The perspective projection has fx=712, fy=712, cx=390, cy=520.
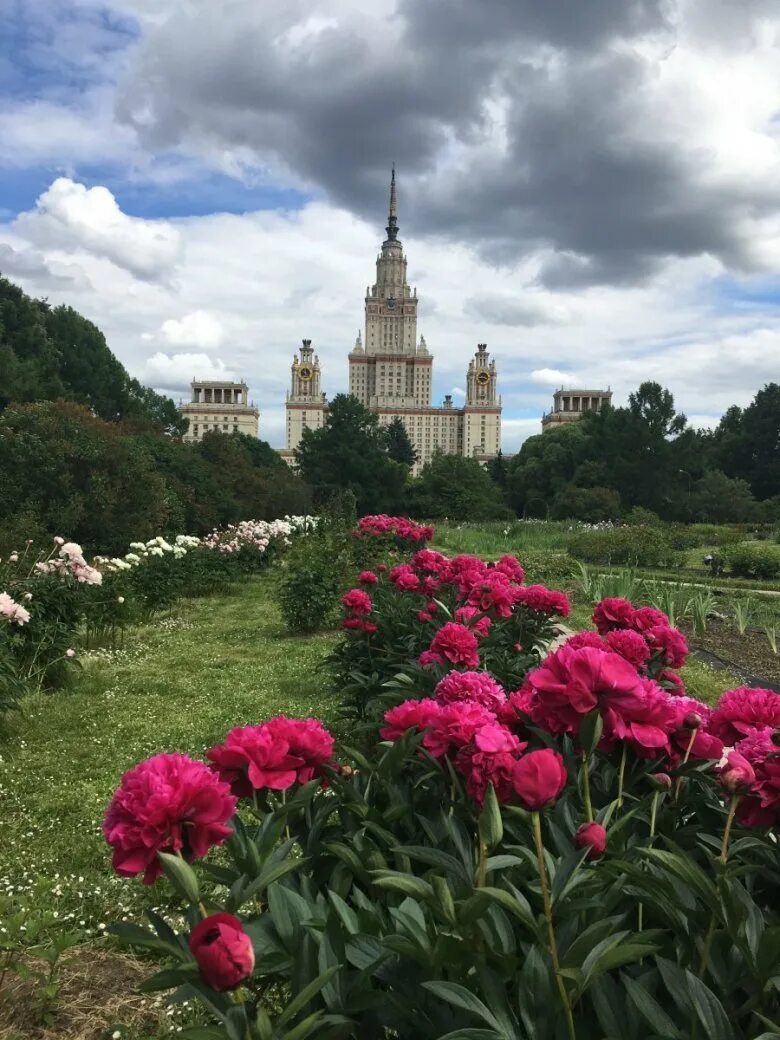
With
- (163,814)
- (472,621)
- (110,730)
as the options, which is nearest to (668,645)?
(472,621)

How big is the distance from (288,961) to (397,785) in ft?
1.56

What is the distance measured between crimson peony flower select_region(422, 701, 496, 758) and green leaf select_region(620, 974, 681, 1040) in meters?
0.42

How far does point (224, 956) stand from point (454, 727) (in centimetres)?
58

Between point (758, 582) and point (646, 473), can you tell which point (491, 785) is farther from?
point (646, 473)

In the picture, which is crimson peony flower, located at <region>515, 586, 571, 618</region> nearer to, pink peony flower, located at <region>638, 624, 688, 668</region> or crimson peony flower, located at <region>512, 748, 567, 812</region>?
pink peony flower, located at <region>638, 624, 688, 668</region>

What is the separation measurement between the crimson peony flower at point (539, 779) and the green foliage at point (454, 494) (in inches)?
1427

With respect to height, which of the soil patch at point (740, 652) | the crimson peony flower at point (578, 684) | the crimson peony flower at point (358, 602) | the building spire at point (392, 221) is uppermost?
the building spire at point (392, 221)

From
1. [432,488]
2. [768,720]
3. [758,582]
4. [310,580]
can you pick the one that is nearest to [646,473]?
[432,488]

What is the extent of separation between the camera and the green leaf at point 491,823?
1.08 metres

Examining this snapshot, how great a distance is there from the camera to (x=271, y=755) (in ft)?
3.96

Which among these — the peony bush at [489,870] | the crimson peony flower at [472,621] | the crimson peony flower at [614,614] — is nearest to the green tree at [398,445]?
the crimson peony flower at [472,621]

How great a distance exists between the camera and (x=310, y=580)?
7164 millimetres

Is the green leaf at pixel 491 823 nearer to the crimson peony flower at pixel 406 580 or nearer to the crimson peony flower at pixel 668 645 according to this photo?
the crimson peony flower at pixel 668 645

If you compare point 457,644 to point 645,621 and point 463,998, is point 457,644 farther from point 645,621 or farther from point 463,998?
point 463,998
